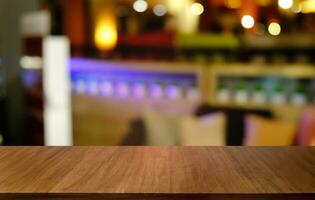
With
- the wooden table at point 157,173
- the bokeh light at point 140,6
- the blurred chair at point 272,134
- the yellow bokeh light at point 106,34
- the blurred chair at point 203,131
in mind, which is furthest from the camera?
the bokeh light at point 140,6

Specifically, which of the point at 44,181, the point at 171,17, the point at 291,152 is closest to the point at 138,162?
the point at 44,181

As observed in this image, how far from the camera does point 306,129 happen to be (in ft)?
12.5

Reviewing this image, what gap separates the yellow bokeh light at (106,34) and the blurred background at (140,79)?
0.09 ft

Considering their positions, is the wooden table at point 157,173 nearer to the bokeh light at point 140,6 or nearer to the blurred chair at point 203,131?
the blurred chair at point 203,131

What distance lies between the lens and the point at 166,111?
15.9 ft

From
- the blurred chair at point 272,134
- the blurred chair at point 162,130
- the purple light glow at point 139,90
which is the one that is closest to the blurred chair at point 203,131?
the blurred chair at point 162,130

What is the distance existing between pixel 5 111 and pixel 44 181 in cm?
474

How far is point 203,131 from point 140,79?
4.71 ft

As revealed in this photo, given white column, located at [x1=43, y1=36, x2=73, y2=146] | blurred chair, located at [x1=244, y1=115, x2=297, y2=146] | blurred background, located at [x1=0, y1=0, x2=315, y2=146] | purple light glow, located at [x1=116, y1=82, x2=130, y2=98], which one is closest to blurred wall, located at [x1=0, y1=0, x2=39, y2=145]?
blurred background, located at [x1=0, y1=0, x2=315, y2=146]

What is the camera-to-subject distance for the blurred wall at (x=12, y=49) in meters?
5.11

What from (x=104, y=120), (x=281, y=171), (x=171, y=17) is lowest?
(x=104, y=120)

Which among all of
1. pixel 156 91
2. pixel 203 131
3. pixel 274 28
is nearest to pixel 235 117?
pixel 203 131

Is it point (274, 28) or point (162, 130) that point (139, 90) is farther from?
point (274, 28)

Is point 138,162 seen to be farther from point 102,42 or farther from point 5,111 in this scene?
point 102,42
